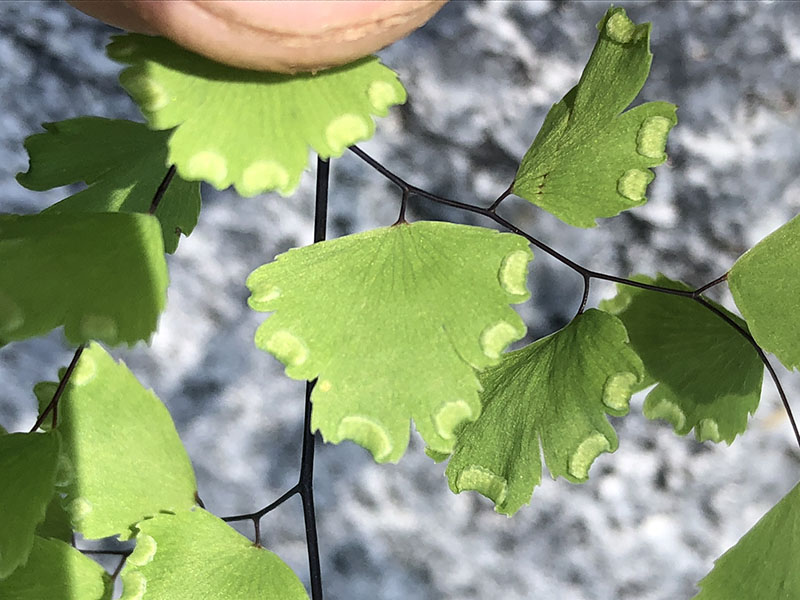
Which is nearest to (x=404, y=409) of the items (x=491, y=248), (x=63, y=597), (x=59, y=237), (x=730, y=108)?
(x=491, y=248)

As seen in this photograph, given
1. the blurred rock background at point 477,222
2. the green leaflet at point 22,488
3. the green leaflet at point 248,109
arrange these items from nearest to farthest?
the green leaflet at point 248,109, the green leaflet at point 22,488, the blurred rock background at point 477,222

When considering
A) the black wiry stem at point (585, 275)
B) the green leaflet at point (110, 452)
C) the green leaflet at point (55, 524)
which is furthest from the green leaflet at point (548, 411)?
the green leaflet at point (55, 524)

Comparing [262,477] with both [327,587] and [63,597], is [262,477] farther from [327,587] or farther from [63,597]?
[63,597]

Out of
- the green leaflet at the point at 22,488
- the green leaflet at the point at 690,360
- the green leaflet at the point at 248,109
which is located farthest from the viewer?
the green leaflet at the point at 690,360

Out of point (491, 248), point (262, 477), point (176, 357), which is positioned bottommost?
point (262, 477)

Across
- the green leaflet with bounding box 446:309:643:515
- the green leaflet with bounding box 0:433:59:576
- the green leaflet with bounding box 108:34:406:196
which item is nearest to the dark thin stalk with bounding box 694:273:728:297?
the green leaflet with bounding box 446:309:643:515

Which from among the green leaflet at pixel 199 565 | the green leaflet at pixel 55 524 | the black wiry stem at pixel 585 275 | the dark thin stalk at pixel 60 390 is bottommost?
the green leaflet at pixel 55 524

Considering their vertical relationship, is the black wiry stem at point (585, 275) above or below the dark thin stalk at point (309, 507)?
above

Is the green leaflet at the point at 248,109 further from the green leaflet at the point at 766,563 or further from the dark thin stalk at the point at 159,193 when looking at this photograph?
the green leaflet at the point at 766,563
